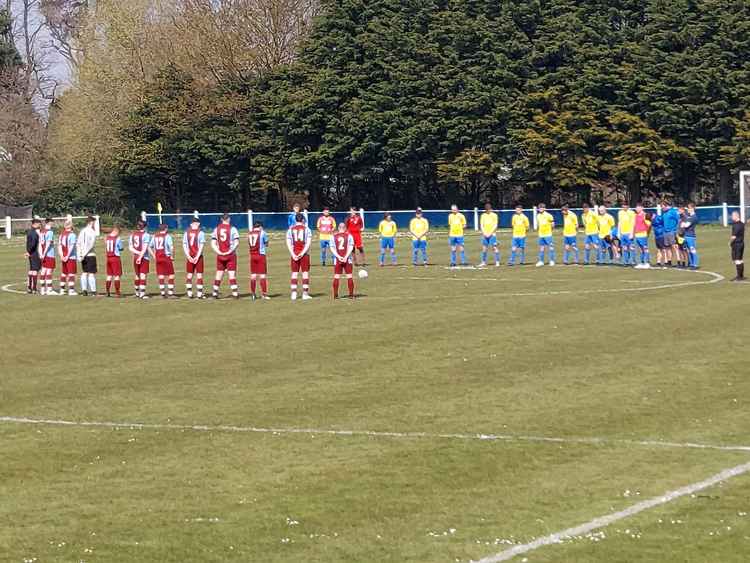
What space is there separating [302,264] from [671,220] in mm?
14233

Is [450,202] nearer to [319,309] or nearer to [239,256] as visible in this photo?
[239,256]

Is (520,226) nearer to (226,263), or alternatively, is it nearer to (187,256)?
(226,263)

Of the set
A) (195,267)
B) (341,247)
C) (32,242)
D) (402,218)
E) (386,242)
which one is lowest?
(195,267)

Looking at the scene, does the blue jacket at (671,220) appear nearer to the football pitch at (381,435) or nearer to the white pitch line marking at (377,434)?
the football pitch at (381,435)

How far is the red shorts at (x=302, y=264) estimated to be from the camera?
103 ft

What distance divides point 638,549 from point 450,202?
2987 inches

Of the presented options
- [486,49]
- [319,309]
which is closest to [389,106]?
[486,49]

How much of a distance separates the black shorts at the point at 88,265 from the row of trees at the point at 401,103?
45.6 m

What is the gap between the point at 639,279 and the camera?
3650cm

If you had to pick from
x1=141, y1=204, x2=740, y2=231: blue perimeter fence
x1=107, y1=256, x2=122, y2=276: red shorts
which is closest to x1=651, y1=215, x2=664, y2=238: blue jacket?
x1=107, y1=256, x2=122, y2=276: red shorts

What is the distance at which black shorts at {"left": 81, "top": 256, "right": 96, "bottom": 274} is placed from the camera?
115ft

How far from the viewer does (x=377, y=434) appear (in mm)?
15438

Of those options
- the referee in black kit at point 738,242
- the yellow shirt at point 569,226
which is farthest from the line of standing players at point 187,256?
the yellow shirt at point 569,226

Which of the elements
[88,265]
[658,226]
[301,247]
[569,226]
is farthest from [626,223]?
[88,265]
